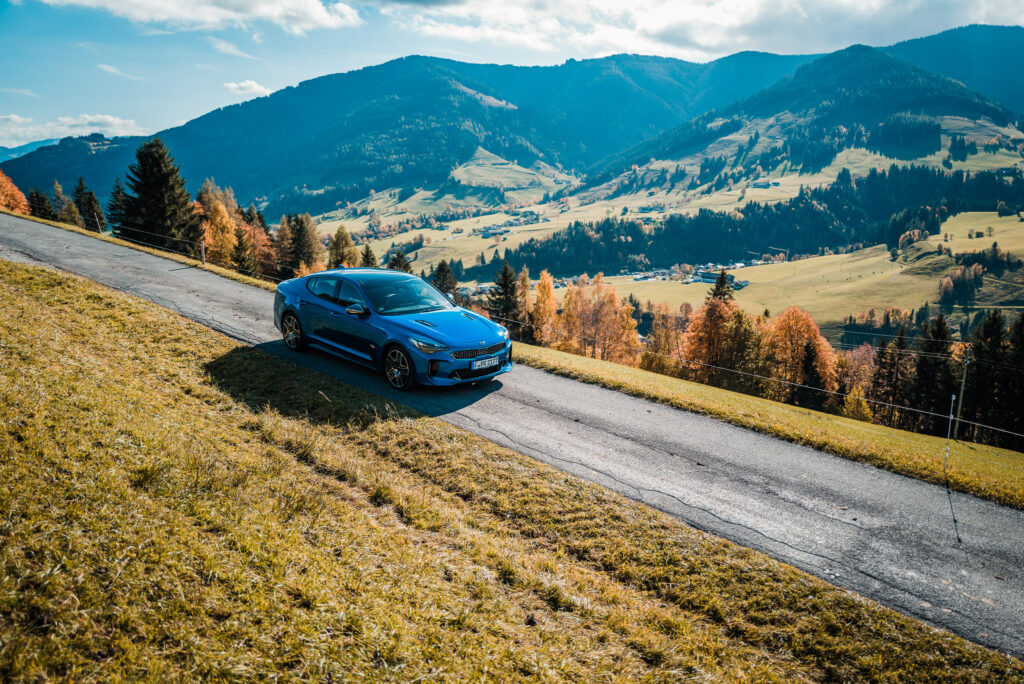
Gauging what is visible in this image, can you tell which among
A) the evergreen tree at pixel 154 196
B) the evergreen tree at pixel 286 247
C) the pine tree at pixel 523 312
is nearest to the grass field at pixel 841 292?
the pine tree at pixel 523 312

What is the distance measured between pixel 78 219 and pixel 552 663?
95.9 meters

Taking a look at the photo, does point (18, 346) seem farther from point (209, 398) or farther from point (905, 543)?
point (905, 543)

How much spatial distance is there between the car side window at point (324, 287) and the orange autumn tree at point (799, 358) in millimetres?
52571

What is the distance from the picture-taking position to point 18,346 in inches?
316

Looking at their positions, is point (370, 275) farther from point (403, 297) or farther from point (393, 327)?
point (393, 327)

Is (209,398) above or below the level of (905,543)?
above

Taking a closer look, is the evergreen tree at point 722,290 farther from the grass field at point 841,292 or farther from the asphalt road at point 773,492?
the grass field at point 841,292

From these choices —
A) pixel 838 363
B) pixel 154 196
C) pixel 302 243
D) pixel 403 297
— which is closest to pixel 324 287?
pixel 403 297

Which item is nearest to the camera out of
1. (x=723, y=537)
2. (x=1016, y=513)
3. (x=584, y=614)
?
(x=584, y=614)

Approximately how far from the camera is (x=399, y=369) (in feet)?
35.9

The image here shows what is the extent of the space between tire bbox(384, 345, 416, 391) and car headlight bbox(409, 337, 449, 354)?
31 centimetres

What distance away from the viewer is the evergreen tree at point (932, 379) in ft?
164

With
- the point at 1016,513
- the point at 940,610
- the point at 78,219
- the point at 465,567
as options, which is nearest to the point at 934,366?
the point at 1016,513

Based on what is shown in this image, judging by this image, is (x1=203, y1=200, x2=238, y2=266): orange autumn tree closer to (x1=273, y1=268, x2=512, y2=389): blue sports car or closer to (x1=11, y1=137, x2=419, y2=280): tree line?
(x1=11, y1=137, x2=419, y2=280): tree line
